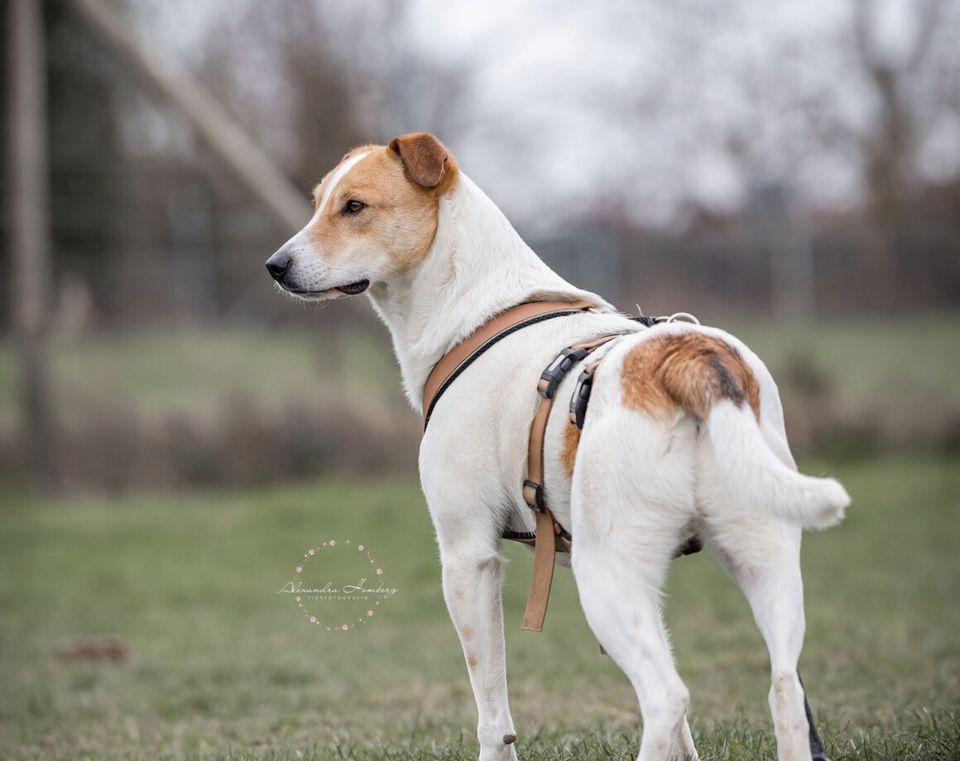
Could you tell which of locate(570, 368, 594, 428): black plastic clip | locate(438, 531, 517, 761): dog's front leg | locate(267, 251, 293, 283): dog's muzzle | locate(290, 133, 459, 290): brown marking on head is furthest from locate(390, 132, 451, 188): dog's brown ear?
locate(438, 531, 517, 761): dog's front leg

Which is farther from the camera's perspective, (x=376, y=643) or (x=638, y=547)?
(x=376, y=643)

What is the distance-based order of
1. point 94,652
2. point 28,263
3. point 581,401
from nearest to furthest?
1. point 581,401
2. point 94,652
3. point 28,263

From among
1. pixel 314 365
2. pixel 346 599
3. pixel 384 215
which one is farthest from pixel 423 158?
pixel 314 365

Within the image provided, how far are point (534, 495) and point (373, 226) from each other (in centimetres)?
117

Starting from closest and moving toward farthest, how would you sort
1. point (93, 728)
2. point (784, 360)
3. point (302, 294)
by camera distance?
point (302, 294)
point (93, 728)
point (784, 360)

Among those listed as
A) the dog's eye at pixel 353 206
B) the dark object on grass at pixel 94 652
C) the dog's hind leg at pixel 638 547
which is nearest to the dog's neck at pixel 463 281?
the dog's eye at pixel 353 206

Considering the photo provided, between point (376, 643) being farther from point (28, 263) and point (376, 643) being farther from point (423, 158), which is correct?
point (28, 263)

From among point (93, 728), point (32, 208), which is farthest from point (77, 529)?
point (93, 728)

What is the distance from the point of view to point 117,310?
2086 cm

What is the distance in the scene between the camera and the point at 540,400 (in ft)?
11.9

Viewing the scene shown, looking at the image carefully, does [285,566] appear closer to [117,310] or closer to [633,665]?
[633,665]

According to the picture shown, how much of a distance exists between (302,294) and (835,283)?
711 inches

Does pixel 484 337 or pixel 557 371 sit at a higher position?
pixel 484 337

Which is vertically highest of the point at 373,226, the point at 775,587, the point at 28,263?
the point at 28,263
